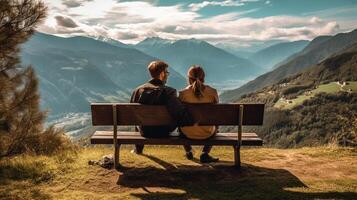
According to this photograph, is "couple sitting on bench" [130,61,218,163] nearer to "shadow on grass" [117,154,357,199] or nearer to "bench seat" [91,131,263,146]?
"bench seat" [91,131,263,146]

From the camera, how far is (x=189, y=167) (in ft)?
27.5

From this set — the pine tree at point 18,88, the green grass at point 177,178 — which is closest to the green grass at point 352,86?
the green grass at point 177,178

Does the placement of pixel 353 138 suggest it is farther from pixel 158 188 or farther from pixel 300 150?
pixel 158 188

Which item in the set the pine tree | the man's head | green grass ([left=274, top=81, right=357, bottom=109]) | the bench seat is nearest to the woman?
the bench seat

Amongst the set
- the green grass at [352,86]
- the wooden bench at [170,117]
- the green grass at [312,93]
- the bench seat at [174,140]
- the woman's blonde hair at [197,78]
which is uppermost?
the woman's blonde hair at [197,78]

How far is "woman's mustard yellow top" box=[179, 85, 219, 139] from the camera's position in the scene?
8305mm

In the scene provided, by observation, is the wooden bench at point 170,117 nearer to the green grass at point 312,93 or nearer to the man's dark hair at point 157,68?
the man's dark hair at point 157,68

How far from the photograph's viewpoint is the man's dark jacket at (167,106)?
25.5 ft

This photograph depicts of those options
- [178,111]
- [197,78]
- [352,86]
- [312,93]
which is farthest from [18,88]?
[352,86]

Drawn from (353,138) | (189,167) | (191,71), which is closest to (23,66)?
(191,71)

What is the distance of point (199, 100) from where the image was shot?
8.50 m

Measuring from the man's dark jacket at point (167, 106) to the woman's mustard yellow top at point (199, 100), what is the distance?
1.27 feet

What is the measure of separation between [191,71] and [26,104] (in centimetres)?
335

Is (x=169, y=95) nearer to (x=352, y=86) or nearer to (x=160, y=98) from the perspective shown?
(x=160, y=98)
